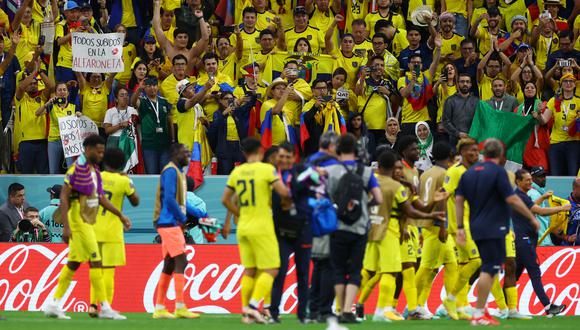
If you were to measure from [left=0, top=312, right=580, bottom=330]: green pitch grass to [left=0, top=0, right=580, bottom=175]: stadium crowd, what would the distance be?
6147 millimetres

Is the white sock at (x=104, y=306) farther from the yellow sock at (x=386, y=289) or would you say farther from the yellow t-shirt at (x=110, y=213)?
the yellow sock at (x=386, y=289)

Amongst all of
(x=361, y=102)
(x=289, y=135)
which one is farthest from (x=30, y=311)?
(x=361, y=102)

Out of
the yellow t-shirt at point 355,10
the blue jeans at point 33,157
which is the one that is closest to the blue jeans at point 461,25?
the yellow t-shirt at point 355,10

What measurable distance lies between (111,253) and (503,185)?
17.7 ft

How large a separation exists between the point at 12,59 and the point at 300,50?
5607mm

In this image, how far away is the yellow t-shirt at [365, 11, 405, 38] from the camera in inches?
1077

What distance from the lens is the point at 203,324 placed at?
16.9 metres

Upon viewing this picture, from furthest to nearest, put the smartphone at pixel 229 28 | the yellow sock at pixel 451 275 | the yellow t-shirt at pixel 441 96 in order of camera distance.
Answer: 1. the smartphone at pixel 229 28
2. the yellow t-shirt at pixel 441 96
3. the yellow sock at pixel 451 275

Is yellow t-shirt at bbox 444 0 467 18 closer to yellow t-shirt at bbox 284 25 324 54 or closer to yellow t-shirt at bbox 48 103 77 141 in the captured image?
yellow t-shirt at bbox 284 25 324 54

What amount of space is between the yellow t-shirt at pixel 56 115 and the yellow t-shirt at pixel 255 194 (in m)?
9.14

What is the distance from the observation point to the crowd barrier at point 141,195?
24.0m

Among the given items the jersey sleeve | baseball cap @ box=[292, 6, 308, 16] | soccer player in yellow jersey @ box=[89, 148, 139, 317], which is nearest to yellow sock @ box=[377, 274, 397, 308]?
the jersey sleeve

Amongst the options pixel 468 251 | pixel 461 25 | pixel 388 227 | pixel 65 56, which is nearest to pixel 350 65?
pixel 461 25

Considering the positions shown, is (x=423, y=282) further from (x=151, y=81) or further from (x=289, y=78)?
(x=151, y=81)
